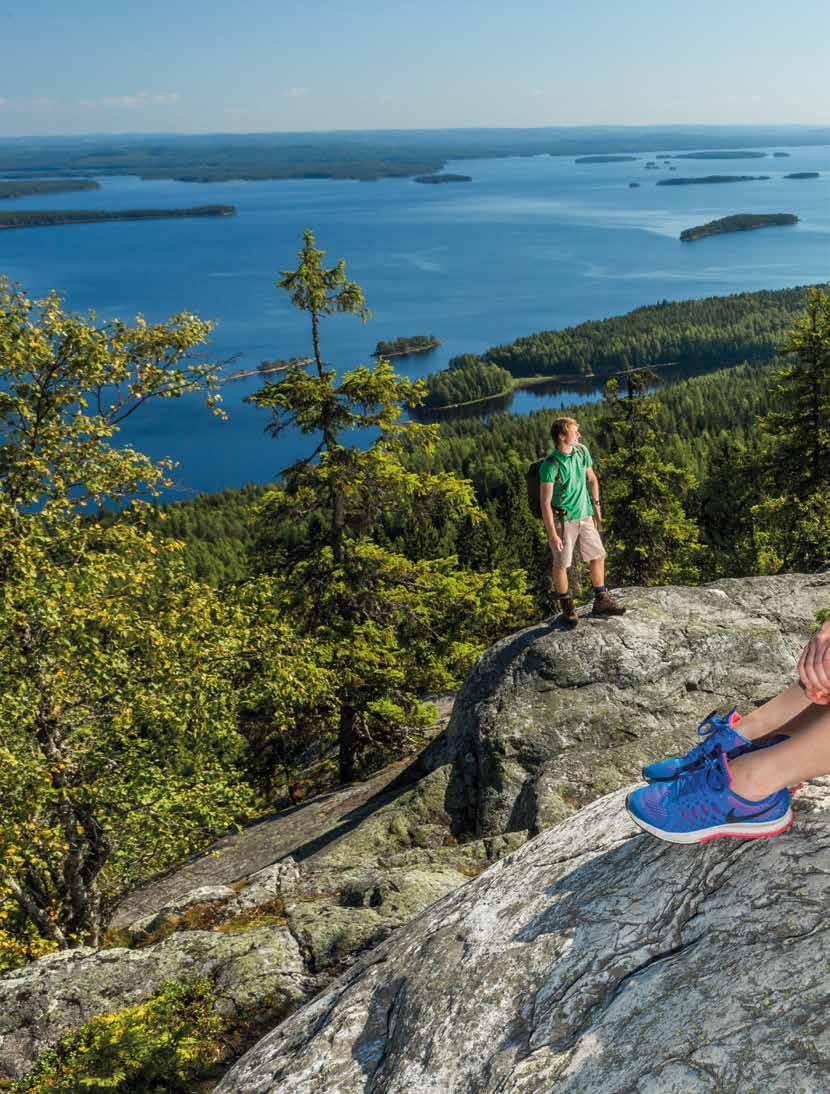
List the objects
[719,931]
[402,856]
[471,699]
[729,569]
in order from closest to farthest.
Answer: [719,931], [402,856], [471,699], [729,569]

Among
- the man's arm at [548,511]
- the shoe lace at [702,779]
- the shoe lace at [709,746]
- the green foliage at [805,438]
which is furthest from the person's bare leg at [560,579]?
the green foliage at [805,438]

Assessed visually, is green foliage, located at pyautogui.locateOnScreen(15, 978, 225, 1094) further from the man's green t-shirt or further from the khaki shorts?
the man's green t-shirt

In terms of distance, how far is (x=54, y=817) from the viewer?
10945 mm

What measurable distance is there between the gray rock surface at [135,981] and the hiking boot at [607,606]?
7.16 meters

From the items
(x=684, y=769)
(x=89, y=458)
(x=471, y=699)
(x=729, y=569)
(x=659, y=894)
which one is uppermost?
(x=89, y=458)

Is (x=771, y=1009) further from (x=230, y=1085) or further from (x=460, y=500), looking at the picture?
(x=460, y=500)

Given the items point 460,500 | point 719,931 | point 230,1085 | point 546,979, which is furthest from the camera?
point 460,500

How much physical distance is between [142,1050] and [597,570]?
8597 millimetres

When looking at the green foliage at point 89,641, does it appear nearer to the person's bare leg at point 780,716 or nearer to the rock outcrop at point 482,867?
the rock outcrop at point 482,867

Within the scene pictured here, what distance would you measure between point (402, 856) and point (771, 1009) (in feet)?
22.7

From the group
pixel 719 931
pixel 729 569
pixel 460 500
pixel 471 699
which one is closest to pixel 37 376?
pixel 471 699

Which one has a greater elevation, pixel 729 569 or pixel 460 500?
pixel 460 500

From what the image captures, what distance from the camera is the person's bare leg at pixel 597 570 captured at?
11727 mm

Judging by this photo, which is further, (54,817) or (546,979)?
(54,817)
